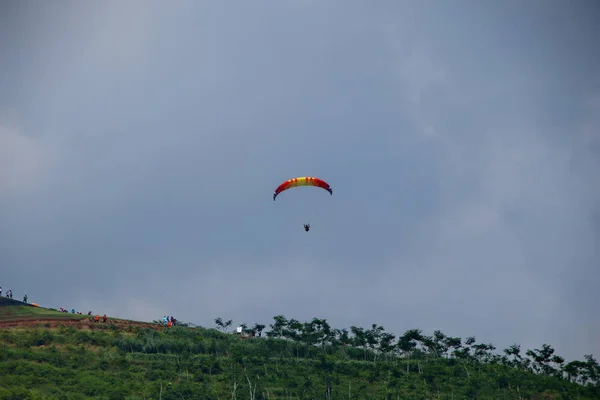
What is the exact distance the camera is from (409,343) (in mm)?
109688

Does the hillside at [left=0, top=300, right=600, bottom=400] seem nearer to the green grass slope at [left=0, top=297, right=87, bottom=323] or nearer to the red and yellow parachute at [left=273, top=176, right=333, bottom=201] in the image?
the green grass slope at [left=0, top=297, right=87, bottom=323]

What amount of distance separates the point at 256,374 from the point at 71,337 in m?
23.5

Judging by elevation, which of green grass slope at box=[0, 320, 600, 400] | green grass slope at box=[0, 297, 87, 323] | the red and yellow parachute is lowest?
green grass slope at box=[0, 320, 600, 400]

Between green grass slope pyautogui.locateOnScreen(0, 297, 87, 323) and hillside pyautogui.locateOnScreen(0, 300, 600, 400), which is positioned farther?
green grass slope pyautogui.locateOnScreen(0, 297, 87, 323)

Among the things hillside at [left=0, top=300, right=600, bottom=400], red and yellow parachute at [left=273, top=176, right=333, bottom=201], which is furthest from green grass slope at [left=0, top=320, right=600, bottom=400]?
red and yellow parachute at [left=273, top=176, right=333, bottom=201]

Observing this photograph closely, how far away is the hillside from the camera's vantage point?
8425 cm

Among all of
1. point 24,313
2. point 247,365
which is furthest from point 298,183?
point 24,313

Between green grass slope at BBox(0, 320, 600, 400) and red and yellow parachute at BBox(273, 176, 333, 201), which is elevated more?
red and yellow parachute at BBox(273, 176, 333, 201)

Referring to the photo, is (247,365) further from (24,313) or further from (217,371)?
(24,313)

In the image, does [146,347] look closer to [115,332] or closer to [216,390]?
[115,332]

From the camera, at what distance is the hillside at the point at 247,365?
276ft

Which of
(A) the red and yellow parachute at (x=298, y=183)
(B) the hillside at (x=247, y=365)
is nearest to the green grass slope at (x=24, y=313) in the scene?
(B) the hillside at (x=247, y=365)

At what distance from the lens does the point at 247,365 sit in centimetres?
9431

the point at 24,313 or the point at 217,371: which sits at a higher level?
the point at 24,313
